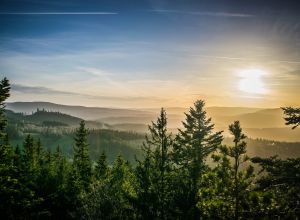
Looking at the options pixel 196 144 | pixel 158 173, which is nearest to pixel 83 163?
pixel 196 144

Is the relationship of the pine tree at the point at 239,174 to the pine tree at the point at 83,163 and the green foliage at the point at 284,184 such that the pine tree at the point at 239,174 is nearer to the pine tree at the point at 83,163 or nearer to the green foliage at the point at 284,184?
the green foliage at the point at 284,184

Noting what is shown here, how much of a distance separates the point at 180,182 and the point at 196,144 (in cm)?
721

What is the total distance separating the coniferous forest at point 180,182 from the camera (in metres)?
17.9

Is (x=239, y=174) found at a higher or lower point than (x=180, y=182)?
higher

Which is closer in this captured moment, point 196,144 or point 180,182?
point 180,182

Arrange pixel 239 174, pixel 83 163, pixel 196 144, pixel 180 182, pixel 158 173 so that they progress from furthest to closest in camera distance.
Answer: pixel 83 163 → pixel 196 144 → pixel 158 173 → pixel 180 182 → pixel 239 174

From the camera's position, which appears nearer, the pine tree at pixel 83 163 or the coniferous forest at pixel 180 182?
the coniferous forest at pixel 180 182

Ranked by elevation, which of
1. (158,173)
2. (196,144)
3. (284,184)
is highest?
(196,144)

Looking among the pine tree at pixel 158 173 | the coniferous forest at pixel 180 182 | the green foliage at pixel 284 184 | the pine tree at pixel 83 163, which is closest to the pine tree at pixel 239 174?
the coniferous forest at pixel 180 182

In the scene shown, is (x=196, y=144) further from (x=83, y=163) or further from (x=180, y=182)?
(x=83, y=163)

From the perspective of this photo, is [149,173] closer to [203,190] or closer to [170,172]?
[170,172]

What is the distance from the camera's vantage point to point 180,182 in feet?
107

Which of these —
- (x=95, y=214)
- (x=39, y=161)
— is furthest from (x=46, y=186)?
(x=95, y=214)

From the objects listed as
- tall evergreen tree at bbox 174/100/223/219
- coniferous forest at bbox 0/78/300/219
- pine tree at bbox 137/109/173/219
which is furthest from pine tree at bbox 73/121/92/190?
pine tree at bbox 137/109/173/219
